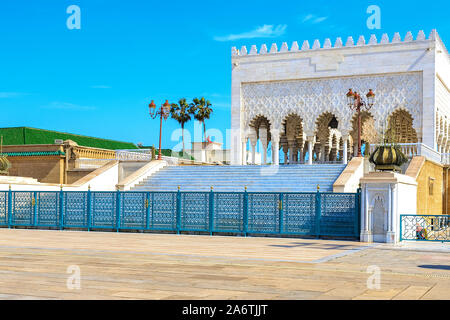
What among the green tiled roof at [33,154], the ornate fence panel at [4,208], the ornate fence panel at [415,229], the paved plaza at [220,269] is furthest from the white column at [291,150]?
the paved plaza at [220,269]

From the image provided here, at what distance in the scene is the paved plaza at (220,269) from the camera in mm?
6777

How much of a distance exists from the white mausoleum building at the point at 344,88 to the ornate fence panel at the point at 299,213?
636 inches

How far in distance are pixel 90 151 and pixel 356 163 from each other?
1520 cm

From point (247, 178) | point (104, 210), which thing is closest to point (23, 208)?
point (104, 210)

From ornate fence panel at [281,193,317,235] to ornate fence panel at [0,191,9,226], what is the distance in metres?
9.93

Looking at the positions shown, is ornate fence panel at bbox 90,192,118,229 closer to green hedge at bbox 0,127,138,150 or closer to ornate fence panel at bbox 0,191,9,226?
ornate fence panel at bbox 0,191,9,226

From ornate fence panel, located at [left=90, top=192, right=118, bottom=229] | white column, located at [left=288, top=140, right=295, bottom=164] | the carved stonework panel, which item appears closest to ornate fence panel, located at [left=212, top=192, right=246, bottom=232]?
ornate fence panel, located at [left=90, top=192, right=118, bottom=229]

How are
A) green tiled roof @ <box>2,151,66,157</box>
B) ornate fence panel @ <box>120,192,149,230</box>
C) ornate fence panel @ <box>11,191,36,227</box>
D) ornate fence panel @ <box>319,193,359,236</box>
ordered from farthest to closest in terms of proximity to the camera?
1. green tiled roof @ <box>2,151,66,157</box>
2. ornate fence panel @ <box>11,191,36,227</box>
3. ornate fence panel @ <box>120,192,149,230</box>
4. ornate fence panel @ <box>319,193,359,236</box>

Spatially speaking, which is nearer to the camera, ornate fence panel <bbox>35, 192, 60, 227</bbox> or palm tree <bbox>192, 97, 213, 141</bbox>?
ornate fence panel <bbox>35, 192, 60, 227</bbox>

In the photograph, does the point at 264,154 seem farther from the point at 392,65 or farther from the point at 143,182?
the point at 143,182

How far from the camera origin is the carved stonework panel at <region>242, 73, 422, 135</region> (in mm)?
32406

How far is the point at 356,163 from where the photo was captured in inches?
853

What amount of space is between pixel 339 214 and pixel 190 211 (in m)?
4.59

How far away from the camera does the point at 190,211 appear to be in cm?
1755
